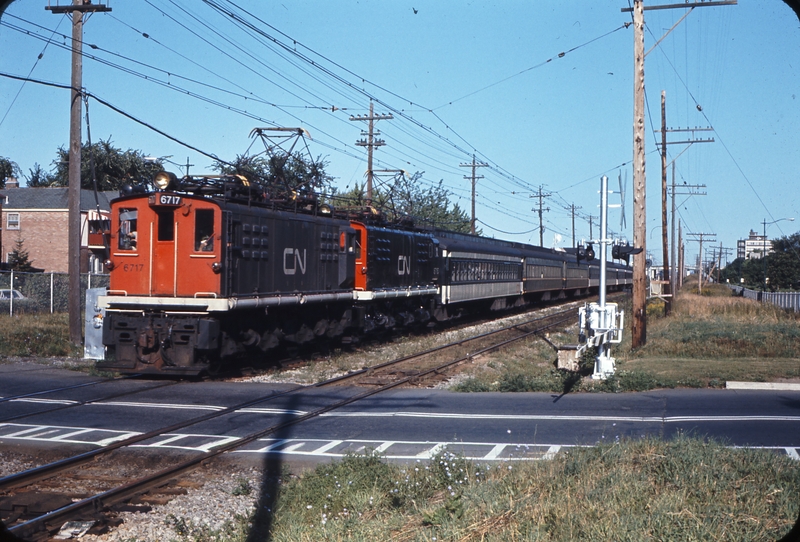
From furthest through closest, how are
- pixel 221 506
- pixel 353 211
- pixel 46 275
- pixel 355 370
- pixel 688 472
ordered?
pixel 46 275
pixel 353 211
pixel 355 370
pixel 221 506
pixel 688 472

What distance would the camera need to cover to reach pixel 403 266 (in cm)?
2553

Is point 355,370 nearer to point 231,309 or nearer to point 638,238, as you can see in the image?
point 231,309

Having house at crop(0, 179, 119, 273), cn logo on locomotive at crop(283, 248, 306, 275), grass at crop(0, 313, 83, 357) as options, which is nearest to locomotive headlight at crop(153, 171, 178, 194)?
cn logo on locomotive at crop(283, 248, 306, 275)

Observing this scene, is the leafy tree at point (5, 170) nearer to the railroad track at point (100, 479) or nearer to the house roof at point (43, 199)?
the house roof at point (43, 199)

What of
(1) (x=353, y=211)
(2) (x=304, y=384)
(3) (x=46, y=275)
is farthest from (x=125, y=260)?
(3) (x=46, y=275)

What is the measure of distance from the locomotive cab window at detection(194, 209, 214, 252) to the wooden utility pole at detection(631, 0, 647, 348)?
10874 millimetres

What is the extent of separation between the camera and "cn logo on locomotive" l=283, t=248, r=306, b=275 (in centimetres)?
1780

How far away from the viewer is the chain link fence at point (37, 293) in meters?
29.1

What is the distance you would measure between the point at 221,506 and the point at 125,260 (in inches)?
376

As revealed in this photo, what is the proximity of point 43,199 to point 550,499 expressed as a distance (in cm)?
5245

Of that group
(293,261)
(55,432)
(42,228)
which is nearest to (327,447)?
(55,432)

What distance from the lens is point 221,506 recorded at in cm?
752

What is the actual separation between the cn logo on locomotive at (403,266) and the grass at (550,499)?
16.6m

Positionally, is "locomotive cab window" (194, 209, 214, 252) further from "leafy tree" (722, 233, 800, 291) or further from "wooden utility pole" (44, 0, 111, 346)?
"leafy tree" (722, 233, 800, 291)
